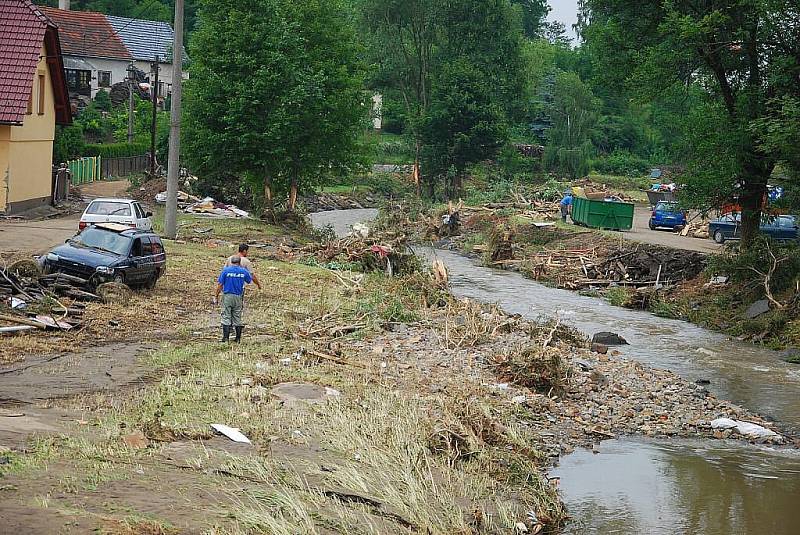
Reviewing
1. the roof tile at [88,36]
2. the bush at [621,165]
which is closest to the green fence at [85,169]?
the roof tile at [88,36]

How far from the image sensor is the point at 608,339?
24172mm

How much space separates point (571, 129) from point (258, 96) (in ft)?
155

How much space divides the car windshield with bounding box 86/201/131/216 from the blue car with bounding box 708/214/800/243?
22882 mm

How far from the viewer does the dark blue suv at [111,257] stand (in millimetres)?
21344

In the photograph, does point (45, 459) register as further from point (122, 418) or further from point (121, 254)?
point (121, 254)

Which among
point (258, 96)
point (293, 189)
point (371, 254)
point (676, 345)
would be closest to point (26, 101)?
point (258, 96)

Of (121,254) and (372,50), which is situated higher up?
(372,50)

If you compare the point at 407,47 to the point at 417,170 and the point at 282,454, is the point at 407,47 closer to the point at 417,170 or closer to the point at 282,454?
the point at 417,170

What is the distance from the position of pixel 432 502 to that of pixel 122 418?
4.35 meters

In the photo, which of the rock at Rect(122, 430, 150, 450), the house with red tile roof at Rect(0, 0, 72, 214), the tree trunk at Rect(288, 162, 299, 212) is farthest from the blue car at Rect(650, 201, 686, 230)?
the rock at Rect(122, 430, 150, 450)

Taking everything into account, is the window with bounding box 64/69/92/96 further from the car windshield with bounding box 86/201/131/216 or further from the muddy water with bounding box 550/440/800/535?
the muddy water with bounding box 550/440/800/535

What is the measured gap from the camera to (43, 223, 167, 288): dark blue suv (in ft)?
70.0

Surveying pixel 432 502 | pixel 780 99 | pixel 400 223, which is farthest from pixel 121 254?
pixel 400 223

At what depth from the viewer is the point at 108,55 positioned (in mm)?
80250
